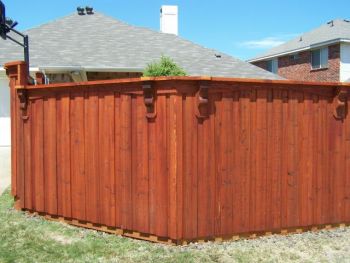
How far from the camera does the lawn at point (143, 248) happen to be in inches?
188

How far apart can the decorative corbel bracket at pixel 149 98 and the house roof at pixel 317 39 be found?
20569mm

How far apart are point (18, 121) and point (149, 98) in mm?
2517

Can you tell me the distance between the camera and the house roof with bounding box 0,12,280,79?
14.5 meters

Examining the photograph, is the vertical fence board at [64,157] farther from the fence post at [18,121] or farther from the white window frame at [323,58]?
the white window frame at [323,58]

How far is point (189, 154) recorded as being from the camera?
5137 mm

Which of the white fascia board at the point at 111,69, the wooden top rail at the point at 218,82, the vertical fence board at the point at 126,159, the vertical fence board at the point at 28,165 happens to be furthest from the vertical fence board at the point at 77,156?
the white fascia board at the point at 111,69

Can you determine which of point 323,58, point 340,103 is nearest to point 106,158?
point 340,103

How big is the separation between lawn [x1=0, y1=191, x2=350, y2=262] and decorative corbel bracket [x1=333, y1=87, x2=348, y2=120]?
5.18ft

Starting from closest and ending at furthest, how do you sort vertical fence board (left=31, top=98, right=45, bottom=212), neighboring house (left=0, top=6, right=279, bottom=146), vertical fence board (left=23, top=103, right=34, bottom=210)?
vertical fence board (left=31, top=98, right=45, bottom=212) → vertical fence board (left=23, top=103, right=34, bottom=210) → neighboring house (left=0, top=6, right=279, bottom=146)

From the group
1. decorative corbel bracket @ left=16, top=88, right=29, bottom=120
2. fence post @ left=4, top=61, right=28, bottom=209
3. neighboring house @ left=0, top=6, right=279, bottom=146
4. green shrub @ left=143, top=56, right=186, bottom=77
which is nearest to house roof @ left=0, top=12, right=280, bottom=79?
neighboring house @ left=0, top=6, right=279, bottom=146

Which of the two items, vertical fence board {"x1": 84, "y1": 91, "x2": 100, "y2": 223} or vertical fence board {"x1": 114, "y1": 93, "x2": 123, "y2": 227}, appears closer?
vertical fence board {"x1": 114, "y1": 93, "x2": 123, "y2": 227}

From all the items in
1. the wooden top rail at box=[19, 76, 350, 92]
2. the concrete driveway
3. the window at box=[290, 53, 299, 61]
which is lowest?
the concrete driveway

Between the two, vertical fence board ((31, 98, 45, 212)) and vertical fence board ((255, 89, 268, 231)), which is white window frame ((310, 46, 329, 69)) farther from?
vertical fence board ((31, 98, 45, 212))

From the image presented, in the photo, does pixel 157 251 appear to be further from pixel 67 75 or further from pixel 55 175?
pixel 67 75
